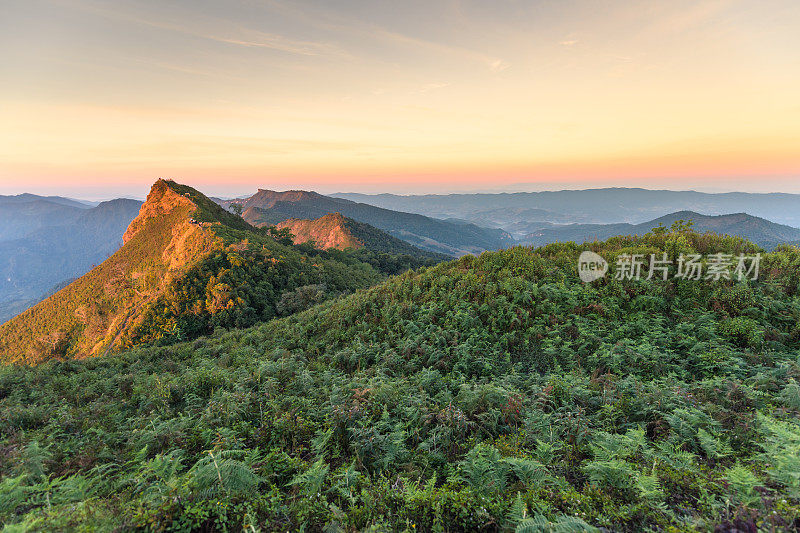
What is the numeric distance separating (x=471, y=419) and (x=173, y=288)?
121 feet

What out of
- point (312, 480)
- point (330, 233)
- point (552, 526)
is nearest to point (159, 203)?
point (330, 233)

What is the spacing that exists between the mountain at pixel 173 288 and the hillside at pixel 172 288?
12cm

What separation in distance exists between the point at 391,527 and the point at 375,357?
755 cm

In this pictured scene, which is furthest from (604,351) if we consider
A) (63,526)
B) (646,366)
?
(63,526)

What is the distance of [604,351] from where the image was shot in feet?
30.2

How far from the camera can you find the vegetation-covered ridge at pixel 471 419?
13.4ft

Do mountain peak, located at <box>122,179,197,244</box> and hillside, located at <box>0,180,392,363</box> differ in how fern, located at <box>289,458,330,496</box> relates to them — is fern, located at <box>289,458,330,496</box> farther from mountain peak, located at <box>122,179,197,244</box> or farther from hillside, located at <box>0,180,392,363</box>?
mountain peak, located at <box>122,179,197,244</box>

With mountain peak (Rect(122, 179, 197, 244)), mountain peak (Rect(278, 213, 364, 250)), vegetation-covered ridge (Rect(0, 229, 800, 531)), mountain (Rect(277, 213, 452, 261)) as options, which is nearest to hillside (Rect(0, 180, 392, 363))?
mountain peak (Rect(122, 179, 197, 244))

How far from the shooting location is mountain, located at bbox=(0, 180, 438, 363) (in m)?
30.4

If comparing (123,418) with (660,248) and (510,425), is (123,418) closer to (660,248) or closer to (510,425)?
(510,425)

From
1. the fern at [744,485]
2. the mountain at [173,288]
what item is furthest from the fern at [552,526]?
the mountain at [173,288]

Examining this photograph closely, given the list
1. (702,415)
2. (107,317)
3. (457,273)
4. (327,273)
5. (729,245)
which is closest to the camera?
(702,415)

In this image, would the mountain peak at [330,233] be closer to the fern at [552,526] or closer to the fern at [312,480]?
the fern at [312,480]

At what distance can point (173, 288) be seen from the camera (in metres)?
32.2
